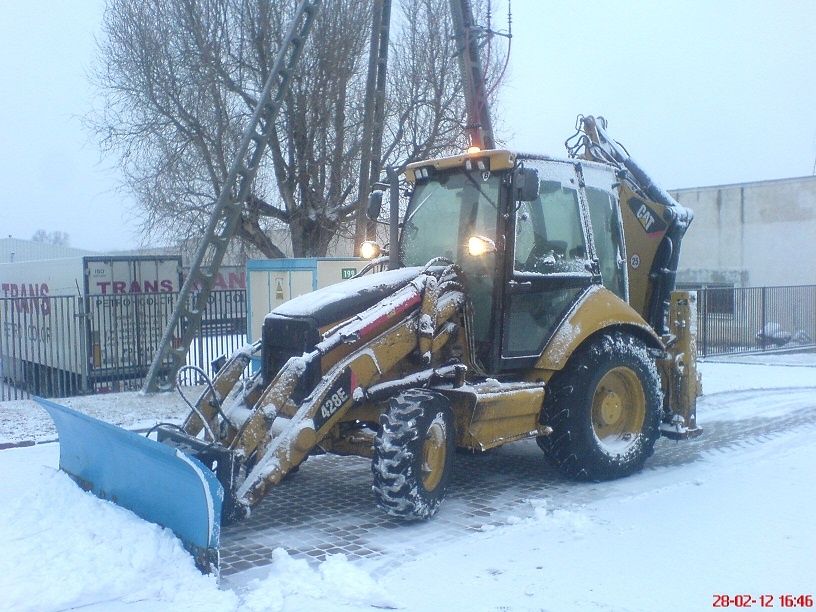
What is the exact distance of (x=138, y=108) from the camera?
56.7ft

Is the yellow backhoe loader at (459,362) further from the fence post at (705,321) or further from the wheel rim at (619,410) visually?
the fence post at (705,321)

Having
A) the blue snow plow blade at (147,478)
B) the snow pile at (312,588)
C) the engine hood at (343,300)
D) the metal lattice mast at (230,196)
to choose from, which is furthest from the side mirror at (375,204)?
the metal lattice mast at (230,196)

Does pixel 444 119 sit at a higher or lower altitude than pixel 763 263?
higher

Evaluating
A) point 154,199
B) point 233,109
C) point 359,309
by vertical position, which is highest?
point 233,109

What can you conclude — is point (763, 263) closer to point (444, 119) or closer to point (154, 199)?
point (444, 119)

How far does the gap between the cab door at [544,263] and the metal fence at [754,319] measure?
12.5m

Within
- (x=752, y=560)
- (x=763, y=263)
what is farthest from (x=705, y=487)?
(x=763, y=263)

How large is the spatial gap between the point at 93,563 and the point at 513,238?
153 inches

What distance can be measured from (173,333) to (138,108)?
23.6 ft

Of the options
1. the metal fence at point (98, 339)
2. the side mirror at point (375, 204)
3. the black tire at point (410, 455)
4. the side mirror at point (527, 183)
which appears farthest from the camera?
the metal fence at point (98, 339)

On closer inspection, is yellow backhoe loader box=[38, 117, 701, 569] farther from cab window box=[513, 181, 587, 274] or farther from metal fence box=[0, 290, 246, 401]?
metal fence box=[0, 290, 246, 401]

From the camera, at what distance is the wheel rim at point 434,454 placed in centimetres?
604

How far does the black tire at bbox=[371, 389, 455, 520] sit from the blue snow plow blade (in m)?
1.24

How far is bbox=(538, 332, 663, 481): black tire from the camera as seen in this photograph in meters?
7.01
